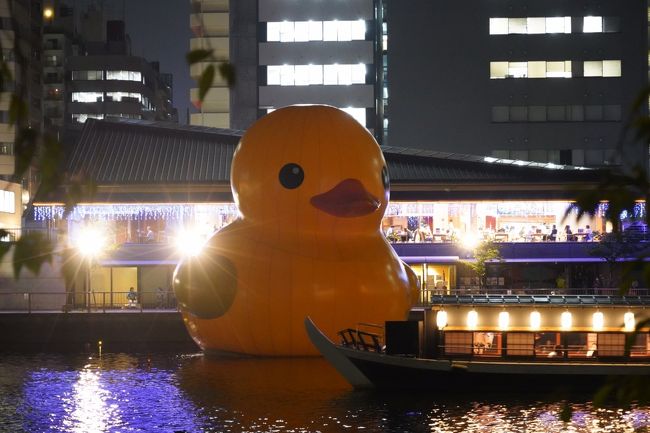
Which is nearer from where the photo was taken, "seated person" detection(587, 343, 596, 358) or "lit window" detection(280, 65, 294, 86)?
"seated person" detection(587, 343, 596, 358)

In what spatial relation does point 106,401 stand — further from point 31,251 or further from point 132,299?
point 31,251

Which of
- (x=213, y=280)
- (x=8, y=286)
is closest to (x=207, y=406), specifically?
(x=213, y=280)

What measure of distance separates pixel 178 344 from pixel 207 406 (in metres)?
16.4

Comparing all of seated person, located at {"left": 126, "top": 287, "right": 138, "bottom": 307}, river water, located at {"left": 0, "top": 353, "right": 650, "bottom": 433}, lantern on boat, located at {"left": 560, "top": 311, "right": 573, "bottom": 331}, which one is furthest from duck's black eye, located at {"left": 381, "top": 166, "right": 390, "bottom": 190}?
seated person, located at {"left": 126, "top": 287, "right": 138, "bottom": 307}

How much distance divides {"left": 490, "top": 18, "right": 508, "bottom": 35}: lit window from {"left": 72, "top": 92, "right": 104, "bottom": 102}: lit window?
64.1m

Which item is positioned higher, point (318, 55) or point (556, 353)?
point (318, 55)

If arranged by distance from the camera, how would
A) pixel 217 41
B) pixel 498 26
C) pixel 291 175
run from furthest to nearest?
pixel 217 41 < pixel 498 26 < pixel 291 175

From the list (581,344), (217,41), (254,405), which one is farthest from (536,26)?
(254,405)

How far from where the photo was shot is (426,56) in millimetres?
88438

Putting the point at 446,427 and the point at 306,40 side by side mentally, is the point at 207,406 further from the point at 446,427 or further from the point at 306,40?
the point at 306,40

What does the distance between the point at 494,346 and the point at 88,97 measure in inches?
4343

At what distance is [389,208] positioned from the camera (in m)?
61.1

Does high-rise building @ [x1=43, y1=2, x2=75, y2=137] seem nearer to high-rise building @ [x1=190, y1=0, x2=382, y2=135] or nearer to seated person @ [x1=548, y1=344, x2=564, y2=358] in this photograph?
high-rise building @ [x1=190, y1=0, x2=382, y2=135]

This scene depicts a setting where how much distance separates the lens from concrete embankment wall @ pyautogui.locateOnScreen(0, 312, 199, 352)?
45344mm
